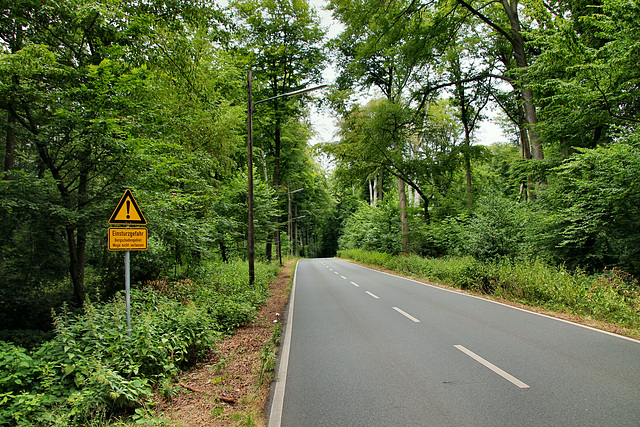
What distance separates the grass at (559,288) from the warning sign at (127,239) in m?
9.43

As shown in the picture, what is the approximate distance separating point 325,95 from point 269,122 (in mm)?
4367

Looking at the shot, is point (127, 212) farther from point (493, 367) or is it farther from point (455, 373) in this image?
point (493, 367)

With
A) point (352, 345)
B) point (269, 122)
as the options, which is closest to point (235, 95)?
point (269, 122)

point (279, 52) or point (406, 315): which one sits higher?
point (279, 52)

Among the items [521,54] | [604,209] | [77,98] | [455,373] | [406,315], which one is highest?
[521,54]

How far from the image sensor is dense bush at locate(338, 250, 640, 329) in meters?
7.75

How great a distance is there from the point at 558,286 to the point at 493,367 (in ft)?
20.5

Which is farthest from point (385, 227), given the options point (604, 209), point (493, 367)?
point (493, 367)

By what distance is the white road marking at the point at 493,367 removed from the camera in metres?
4.27

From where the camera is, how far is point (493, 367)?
4.80 metres

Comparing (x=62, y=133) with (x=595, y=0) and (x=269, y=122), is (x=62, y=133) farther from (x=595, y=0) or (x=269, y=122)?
(x=595, y=0)

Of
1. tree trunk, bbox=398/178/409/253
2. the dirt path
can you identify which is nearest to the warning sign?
the dirt path

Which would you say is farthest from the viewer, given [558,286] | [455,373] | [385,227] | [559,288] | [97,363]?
[385,227]

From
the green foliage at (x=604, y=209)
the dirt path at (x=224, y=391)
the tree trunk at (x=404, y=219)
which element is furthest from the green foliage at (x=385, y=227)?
the dirt path at (x=224, y=391)
